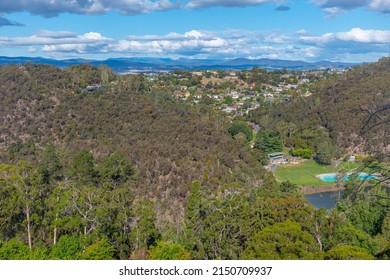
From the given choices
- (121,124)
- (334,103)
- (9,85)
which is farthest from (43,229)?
(334,103)

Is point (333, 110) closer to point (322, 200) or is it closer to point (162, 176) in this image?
point (322, 200)

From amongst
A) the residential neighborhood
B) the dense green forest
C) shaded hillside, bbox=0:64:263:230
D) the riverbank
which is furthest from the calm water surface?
the residential neighborhood

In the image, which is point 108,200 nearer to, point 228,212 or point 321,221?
point 228,212

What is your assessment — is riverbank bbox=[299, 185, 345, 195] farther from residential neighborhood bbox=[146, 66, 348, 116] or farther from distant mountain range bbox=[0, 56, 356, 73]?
distant mountain range bbox=[0, 56, 356, 73]

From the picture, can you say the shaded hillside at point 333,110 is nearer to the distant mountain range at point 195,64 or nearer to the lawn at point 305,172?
the lawn at point 305,172

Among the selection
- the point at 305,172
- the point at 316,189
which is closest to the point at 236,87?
the point at 305,172

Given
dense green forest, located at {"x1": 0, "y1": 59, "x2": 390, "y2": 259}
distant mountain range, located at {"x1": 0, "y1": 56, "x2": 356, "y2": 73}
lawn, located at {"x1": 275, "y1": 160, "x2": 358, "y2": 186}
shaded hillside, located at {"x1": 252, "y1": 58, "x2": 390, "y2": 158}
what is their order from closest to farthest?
dense green forest, located at {"x1": 0, "y1": 59, "x2": 390, "y2": 259} → lawn, located at {"x1": 275, "y1": 160, "x2": 358, "y2": 186} → shaded hillside, located at {"x1": 252, "y1": 58, "x2": 390, "y2": 158} → distant mountain range, located at {"x1": 0, "y1": 56, "x2": 356, "y2": 73}
